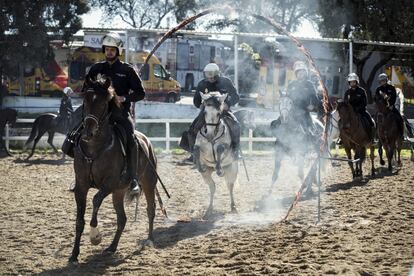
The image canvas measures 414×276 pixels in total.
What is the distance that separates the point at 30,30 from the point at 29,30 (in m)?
0.05

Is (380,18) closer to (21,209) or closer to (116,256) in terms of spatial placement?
(21,209)

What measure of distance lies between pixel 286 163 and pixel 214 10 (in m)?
11.5

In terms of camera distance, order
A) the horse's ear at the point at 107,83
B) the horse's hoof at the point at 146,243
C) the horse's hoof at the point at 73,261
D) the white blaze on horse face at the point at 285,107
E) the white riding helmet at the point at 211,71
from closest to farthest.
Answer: the horse's hoof at the point at 73,261
the horse's ear at the point at 107,83
the horse's hoof at the point at 146,243
the white riding helmet at the point at 211,71
the white blaze on horse face at the point at 285,107

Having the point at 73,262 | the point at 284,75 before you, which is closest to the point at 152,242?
the point at 73,262

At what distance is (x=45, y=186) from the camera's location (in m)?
16.9

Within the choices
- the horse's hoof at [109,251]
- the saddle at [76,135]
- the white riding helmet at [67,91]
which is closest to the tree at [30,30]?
the white riding helmet at [67,91]

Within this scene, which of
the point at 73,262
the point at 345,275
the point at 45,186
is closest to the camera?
the point at 345,275

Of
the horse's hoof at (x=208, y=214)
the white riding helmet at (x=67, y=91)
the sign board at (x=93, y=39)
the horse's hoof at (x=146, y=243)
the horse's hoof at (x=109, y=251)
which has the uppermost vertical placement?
the sign board at (x=93, y=39)

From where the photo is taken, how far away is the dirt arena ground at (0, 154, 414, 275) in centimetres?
838

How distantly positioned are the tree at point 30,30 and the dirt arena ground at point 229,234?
19.4m

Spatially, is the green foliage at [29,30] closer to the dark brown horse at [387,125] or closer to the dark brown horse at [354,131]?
the dark brown horse at [387,125]

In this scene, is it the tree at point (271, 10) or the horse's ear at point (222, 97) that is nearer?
the horse's ear at point (222, 97)

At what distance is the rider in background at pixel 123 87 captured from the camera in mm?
9602

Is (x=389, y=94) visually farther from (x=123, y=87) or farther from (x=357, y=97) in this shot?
(x=123, y=87)
